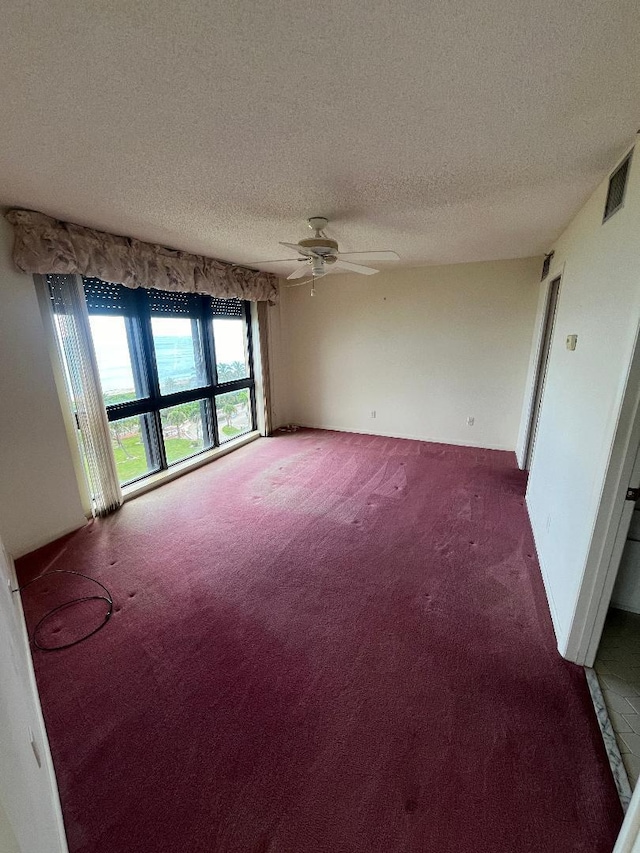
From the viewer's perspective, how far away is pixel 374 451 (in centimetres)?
467

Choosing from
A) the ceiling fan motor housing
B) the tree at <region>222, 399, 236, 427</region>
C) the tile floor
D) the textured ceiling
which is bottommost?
the tile floor

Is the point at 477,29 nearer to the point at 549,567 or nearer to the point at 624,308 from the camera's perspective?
the point at 624,308

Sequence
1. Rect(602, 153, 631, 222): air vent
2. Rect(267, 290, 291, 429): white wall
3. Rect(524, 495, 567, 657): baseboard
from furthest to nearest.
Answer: Rect(267, 290, 291, 429): white wall → Rect(524, 495, 567, 657): baseboard → Rect(602, 153, 631, 222): air vent

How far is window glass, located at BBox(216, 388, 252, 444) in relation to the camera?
4.75 meters

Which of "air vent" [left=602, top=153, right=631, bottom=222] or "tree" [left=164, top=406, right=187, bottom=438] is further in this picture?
"tree" [left=164, top=406, right=187, bottom=438]

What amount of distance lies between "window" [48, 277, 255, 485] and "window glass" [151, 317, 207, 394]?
0.04 ft

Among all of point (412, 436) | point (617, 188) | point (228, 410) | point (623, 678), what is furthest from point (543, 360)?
point (228, 410)

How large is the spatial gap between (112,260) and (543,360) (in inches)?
168

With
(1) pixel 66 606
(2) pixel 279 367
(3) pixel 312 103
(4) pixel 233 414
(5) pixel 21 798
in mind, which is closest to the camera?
(5) pixel 21 798

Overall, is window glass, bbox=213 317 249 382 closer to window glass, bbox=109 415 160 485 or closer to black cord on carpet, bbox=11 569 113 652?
window glass, bbox=109 415 160 485

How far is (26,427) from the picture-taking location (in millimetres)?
2541

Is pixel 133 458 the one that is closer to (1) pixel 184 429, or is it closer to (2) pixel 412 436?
(1) pixel 184 429

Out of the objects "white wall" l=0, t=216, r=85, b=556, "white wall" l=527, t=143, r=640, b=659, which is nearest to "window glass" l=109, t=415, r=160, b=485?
"white wall" l=0, t=216, r=85, b=556

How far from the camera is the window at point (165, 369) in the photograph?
3.28m
